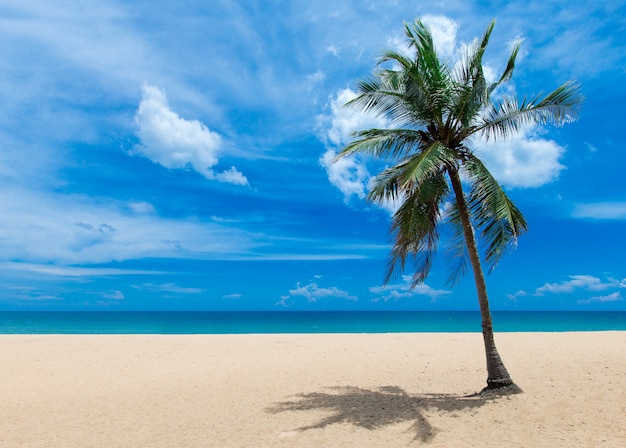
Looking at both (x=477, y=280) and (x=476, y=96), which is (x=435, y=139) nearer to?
(x=476, y=96)

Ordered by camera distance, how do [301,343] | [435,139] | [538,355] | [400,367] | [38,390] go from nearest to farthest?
[435,139]
[38,390]
[400,367]
[538,355]
[301,343]

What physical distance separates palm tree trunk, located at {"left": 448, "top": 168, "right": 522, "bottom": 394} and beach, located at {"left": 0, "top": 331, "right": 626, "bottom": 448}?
1.48 feet

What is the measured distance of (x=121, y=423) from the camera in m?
8.31

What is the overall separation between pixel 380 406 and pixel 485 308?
9.85 ft

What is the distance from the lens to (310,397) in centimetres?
991

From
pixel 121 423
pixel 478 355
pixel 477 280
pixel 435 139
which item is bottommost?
pixel 121 423

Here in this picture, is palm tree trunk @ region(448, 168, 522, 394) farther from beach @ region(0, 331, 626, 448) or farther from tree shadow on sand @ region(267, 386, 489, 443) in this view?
tree shadow on sand @ region(267, 386, 489, 443)

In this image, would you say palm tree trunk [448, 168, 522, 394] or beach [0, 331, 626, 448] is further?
palm tree trunk [448, 168, 522, 394]

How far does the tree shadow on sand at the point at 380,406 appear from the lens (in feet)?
25.8

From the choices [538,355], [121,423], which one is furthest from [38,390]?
[538,355]

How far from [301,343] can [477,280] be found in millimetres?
10981

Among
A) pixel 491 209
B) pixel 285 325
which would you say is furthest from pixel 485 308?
pixel 285 325

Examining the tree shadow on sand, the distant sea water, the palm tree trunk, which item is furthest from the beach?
the distant sea water

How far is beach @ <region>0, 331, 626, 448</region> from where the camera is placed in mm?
7289
